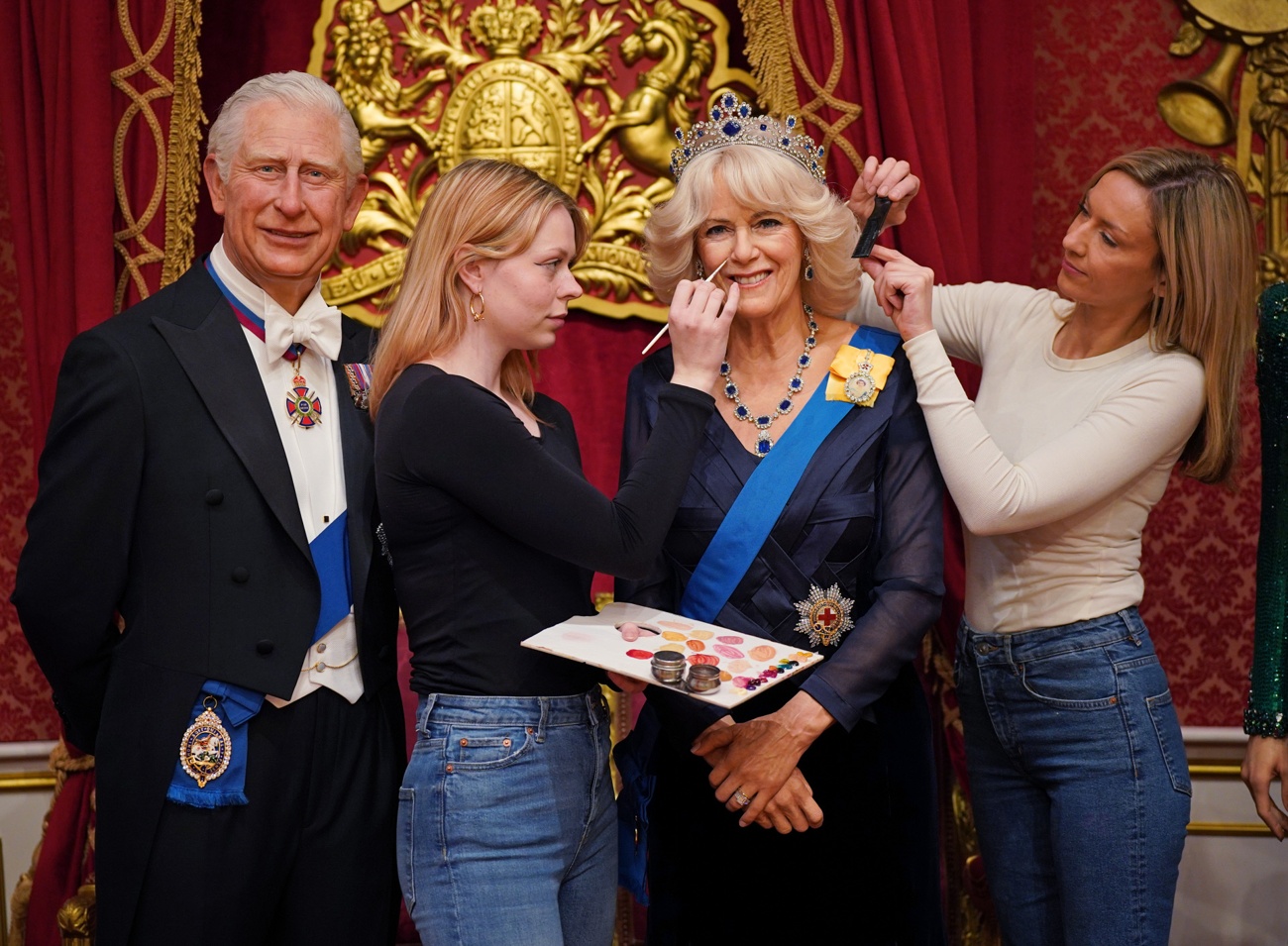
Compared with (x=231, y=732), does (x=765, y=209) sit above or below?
above

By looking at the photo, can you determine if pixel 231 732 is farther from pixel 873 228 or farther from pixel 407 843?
pixel 873 228

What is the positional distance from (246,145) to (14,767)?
1741 mm

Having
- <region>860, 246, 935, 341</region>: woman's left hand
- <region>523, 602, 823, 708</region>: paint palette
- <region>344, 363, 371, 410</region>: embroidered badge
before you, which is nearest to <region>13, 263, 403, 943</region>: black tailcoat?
<region>344, 363, 371, 410</region>: embroidered badge

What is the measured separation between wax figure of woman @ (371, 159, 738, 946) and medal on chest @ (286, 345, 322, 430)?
0.51ft

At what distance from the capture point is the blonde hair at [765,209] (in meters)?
1.87

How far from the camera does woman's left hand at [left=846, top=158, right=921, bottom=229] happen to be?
1984mm

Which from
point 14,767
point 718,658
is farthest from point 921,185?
point 14,767

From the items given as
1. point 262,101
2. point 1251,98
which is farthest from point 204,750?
point 1251,98

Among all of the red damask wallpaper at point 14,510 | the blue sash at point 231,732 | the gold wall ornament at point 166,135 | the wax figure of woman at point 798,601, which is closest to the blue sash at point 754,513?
the wax figure of woman at point 798,601

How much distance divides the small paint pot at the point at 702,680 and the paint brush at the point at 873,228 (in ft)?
2.64

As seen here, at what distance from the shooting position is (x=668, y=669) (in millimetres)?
1473

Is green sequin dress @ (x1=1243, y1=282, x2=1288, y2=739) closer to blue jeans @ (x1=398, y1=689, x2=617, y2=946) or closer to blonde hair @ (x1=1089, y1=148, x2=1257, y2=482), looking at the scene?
blonde hair @ (x1=1089, y1=148, x2=1257, y2=482)

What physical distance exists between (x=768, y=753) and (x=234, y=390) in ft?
3.05

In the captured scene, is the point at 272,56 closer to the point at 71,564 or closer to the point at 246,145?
the point at 246,145
